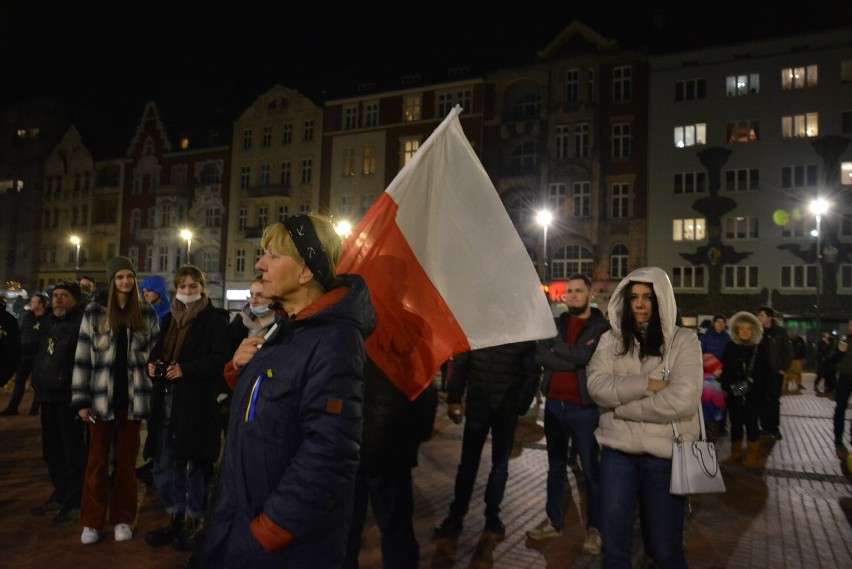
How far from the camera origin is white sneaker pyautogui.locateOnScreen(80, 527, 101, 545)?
495cm

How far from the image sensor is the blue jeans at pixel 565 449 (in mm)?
5270

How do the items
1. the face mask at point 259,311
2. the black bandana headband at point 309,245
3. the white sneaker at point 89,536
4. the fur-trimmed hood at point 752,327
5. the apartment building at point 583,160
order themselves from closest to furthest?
the black bandana headband at point 309,245 → the white sneaker at point 89,536 → the face mask at point 259,311 → the fur-trimmed hood at point 752,327 → the apartment building at point 583,160

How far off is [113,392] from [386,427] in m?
2.67

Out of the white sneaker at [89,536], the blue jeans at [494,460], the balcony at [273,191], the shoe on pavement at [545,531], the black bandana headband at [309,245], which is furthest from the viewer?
the balcony at [273,191]

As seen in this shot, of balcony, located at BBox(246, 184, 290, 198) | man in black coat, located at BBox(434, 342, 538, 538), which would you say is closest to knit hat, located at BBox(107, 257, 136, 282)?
man in black coat, located at BBox(434, 342, 538, 538)

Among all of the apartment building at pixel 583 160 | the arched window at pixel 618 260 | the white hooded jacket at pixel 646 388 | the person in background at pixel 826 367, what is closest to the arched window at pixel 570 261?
the apartment building at pixel 583 160

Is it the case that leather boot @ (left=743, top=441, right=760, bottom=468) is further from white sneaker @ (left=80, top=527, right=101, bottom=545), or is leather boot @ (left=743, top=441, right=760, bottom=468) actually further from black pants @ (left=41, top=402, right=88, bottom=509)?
black pants @ (left=41, top=402, right=88, bottom=509)

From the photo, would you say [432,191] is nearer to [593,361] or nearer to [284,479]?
[593,361]

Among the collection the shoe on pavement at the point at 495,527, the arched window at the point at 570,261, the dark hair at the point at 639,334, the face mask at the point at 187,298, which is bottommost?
the shoe on pavement at the point at 495,527

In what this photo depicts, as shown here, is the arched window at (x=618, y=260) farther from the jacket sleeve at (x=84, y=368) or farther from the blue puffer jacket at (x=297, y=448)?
the blue puffer jacket at (x=297, y=448)

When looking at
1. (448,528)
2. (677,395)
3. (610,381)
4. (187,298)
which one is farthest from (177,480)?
(677,395)

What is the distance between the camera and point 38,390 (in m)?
5.68

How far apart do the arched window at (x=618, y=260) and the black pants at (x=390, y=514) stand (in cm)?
3383

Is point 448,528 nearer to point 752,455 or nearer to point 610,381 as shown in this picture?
point 610,381
